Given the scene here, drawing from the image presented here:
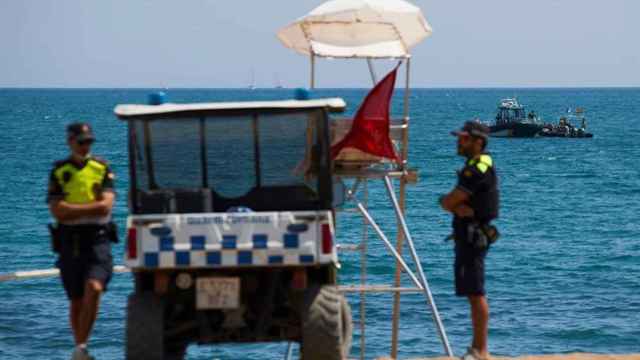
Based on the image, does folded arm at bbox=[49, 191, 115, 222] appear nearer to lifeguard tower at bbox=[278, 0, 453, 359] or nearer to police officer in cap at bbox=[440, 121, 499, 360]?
police officer in cap at bbox=[440, 121, 499, 360]

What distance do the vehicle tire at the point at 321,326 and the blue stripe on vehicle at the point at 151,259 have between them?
1132 millimetres

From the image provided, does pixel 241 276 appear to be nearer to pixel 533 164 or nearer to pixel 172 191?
pixel 172 191

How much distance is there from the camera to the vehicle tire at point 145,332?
414 inches

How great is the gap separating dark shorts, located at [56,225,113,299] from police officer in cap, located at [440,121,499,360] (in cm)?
257

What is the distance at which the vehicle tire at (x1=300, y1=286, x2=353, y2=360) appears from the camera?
10.6 m

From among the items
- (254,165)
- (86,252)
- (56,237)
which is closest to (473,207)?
(254,165)

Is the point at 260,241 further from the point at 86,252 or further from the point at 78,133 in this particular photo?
the point at 78,133

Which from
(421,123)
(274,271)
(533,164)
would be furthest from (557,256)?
(421,123)

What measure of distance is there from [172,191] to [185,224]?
547 millimetres

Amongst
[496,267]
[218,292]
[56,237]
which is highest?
[56,237]

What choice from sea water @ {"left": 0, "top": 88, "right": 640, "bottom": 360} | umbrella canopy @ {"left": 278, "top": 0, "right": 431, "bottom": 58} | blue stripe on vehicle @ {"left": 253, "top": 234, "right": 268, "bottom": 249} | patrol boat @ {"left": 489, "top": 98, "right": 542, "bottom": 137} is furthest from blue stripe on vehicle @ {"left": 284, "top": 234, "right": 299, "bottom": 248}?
patrol boat @ {"left": 489, "top": 98, "right": 542, "bottom": 137}

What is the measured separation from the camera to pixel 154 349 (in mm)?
10516

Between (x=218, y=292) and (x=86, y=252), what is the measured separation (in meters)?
1.10

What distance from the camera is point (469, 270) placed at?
11250 mm
